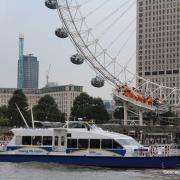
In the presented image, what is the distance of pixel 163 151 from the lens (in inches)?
2251

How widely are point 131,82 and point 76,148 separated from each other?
68438 mm

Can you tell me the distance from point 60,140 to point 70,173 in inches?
285

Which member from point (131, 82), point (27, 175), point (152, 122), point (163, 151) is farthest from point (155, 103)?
point (27, 175)

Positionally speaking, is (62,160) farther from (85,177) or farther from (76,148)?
(85,177)

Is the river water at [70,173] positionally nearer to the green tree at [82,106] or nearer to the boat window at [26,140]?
the boat window at [26,140]

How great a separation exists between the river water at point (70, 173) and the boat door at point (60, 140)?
7.50ft

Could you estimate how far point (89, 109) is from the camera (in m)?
140

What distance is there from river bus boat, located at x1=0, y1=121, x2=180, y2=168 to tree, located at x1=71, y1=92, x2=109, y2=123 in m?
80.0

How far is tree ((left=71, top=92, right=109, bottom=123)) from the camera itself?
140125mm

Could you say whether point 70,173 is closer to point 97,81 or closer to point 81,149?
point 81,149

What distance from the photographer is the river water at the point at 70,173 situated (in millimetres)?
48344

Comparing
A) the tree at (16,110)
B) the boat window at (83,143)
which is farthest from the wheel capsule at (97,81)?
the boat window at (83,143)

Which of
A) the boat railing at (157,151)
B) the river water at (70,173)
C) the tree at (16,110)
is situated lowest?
the river water at (70,173)

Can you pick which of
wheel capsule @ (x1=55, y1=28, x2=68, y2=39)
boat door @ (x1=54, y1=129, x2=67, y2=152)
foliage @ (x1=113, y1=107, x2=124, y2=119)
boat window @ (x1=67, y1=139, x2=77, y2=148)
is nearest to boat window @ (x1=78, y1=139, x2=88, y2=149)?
boat window @ (x1=67, y1=139, x2=77, y2=148)
